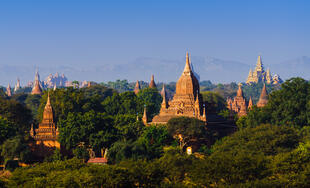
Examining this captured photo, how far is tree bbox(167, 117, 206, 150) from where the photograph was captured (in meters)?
70.7

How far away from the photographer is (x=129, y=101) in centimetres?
10169

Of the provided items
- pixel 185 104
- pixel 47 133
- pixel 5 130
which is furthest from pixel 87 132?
pixel 185 104

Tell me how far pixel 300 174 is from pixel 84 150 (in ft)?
87.8

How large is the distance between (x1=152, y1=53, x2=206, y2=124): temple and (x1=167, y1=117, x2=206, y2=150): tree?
551 centimetres

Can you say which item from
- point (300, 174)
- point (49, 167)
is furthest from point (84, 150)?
point (300, 174)

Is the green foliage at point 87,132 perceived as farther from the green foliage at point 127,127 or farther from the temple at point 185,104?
the temple at point 185,104

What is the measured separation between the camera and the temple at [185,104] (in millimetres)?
79938

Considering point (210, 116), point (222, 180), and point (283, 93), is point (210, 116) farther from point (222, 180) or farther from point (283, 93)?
point (222, 180)

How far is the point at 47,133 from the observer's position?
73.7 m

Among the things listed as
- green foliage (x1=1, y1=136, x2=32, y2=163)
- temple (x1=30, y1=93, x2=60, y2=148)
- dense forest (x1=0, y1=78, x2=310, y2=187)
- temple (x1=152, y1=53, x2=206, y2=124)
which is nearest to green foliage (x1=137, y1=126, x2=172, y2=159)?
dense forest (x1=0, y1=78, x2=310, y2=187)

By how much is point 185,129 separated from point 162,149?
487 centimetres

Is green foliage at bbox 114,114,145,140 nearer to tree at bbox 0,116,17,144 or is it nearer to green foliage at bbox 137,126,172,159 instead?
green foliage at bbox 137,126,172,159

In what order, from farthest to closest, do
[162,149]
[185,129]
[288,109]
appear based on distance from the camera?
[288,109], [185,129], [162,149]

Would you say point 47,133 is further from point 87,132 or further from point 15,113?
point 15,113
